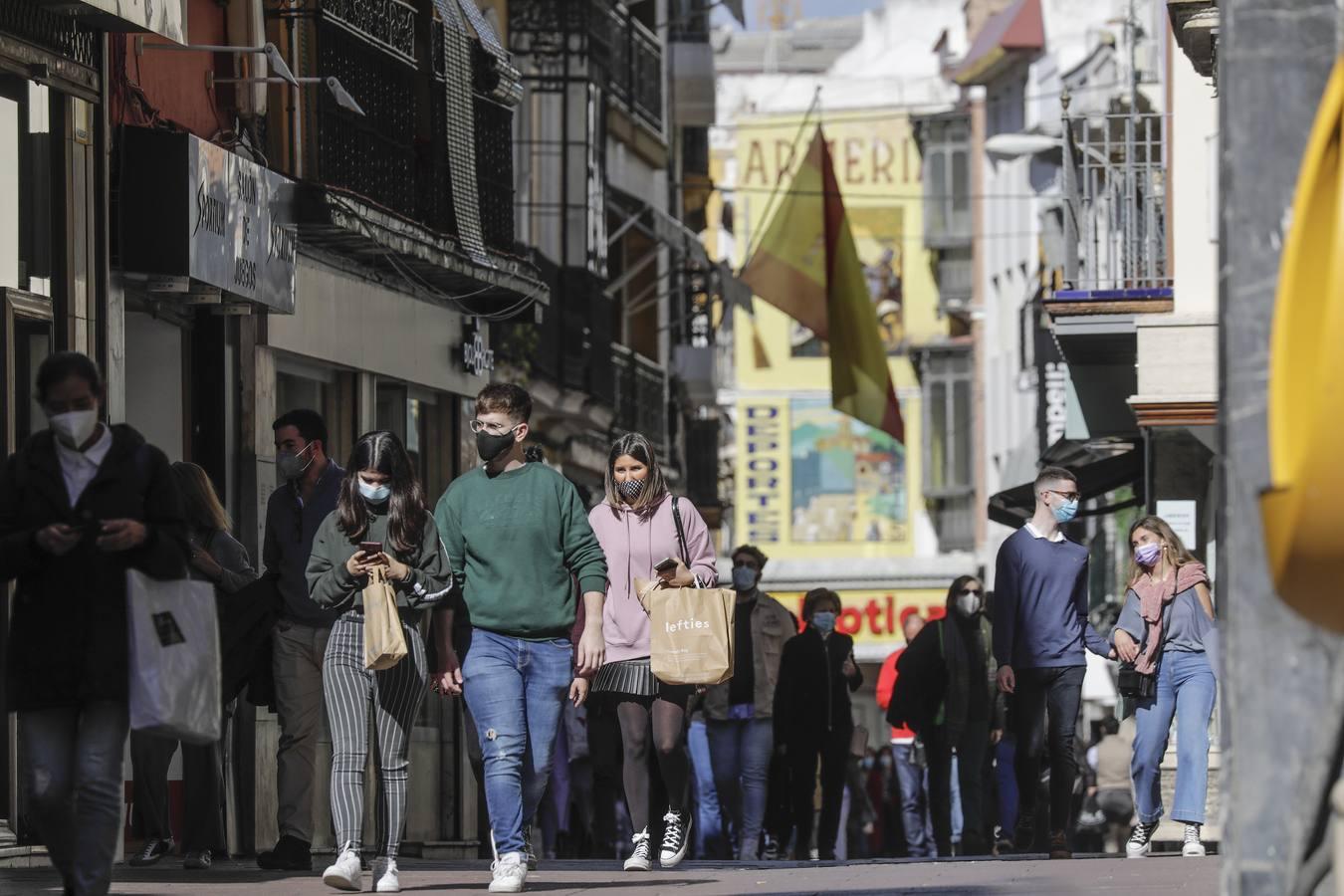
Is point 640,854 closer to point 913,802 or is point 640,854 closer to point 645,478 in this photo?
point 645,478

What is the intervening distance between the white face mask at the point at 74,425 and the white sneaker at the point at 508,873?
3024mm

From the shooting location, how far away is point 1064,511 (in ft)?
52.3

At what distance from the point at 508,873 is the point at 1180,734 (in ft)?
15.8

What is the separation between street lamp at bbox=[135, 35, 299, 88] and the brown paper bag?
6113 millimetres

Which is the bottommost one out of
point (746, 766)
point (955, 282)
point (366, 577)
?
point (746, 766)

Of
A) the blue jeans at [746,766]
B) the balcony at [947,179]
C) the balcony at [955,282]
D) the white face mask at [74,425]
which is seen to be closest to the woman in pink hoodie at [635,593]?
the white face mask at [74,425]

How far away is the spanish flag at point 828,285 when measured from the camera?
3366 cm

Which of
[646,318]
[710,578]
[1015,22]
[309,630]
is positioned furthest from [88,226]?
[1015,22]

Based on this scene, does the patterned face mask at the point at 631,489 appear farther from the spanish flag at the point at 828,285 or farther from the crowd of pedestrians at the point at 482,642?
the spanish flag at the point at 828,285

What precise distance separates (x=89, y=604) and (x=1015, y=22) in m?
52.9

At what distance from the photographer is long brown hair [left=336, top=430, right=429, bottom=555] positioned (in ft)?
39.4

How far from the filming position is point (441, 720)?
73.6 ft

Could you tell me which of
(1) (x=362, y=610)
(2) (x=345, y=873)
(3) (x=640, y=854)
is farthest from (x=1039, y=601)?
(2) (x=345, y=873)

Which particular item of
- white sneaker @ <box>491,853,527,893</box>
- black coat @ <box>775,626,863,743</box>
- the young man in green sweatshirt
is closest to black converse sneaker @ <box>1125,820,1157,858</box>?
black coat @ <box>775,626,863,743</box>
